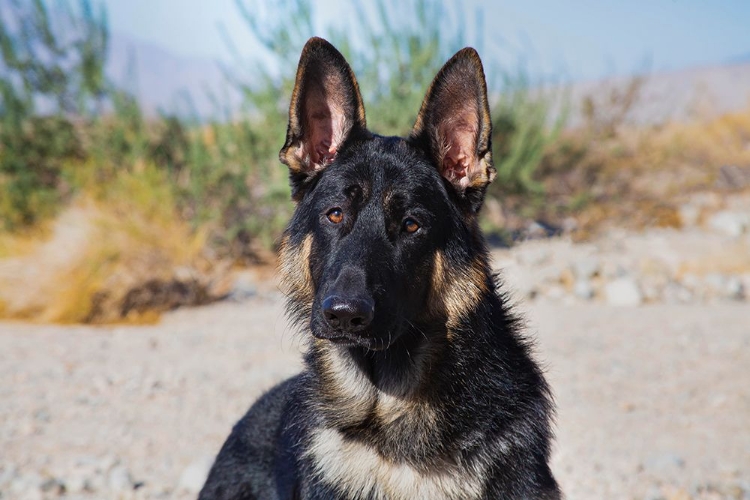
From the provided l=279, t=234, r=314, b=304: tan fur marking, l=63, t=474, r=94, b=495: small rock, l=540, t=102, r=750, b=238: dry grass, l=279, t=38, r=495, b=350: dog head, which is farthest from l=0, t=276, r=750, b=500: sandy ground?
l=540, t=102, r=750, b=238: dry grass

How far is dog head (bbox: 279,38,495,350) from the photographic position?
3.22 meters

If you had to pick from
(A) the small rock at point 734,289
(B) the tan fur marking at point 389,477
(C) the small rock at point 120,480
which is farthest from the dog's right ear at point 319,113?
(A) the small rock at point 734,289

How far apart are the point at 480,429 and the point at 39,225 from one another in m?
11.7

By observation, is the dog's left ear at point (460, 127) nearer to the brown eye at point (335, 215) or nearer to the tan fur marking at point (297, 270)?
the brown eye at point (335, 215)

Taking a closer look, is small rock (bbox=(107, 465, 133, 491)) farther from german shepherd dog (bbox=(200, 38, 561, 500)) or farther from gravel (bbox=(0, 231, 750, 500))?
german shepherd dog (bbox=(200, 38, 561, 500))

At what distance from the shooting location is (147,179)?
489 inches

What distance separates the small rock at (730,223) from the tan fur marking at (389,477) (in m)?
13.5

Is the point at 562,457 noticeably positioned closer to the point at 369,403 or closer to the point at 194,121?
the point at 369,403

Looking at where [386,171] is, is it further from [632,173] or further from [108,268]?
[632,173]

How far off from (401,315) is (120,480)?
2.95 metres

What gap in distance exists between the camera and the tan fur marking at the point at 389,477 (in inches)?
123

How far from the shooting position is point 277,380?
7500 millimetres

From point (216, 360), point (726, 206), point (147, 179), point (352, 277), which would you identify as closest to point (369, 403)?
point (352, 277)

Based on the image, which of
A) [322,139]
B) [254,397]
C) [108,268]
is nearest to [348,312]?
[322,139]
